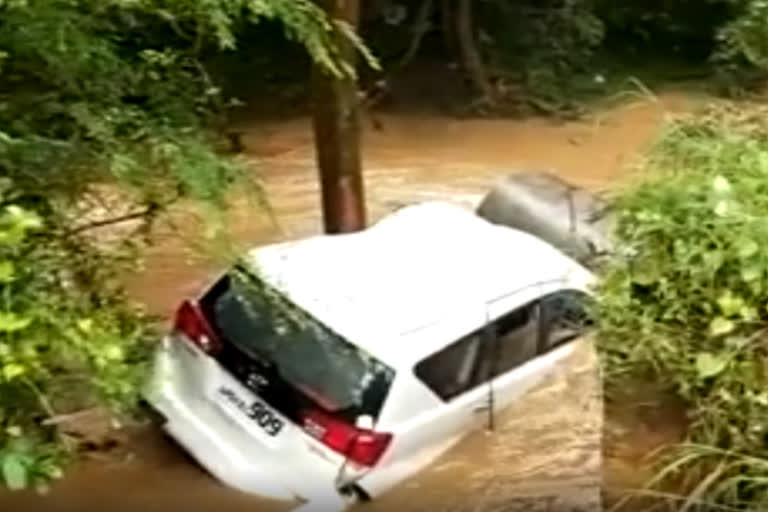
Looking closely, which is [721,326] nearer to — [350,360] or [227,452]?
[350,360]

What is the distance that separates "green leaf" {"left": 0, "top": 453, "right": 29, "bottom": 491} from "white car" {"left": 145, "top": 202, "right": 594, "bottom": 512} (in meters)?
2.89

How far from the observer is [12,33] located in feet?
21.0

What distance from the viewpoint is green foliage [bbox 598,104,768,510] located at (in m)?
4.98

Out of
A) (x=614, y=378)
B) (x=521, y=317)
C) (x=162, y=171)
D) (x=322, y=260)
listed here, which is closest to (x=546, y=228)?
(x=521, y=317)

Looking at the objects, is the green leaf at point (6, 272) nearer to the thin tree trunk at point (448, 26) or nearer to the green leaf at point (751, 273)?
the green leaf at point (751, 273)

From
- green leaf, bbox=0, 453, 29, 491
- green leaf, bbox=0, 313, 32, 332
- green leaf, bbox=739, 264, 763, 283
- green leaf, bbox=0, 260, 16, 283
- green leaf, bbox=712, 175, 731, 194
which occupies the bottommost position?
green leaf, bbox=0, 453, 29, 491

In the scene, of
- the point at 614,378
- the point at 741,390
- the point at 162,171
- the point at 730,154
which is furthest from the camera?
the point at 162,171

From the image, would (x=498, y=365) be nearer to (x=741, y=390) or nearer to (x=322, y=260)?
(x=322, y=260)

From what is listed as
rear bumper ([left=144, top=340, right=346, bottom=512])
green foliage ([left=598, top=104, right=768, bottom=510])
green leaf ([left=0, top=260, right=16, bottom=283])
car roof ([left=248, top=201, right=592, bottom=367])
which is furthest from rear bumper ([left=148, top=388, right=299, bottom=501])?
green foliage ([left=598, top=104, right=768, bottom=510])

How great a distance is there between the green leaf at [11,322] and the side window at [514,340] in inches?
186

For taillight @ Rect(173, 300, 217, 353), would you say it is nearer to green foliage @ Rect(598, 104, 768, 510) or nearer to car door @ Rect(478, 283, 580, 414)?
car door @ Rect(478, 283, 580, 414)

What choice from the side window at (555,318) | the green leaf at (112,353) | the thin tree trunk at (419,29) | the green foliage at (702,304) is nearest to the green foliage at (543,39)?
the thin tree trunk at (419,29)

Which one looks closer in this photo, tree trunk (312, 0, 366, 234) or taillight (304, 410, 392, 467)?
taillight (304, 410, 392, 467)

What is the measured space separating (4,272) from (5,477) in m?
0.67
